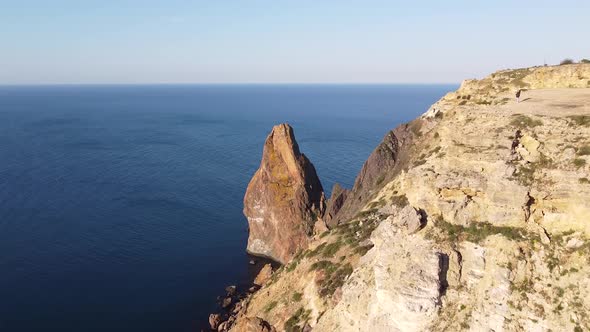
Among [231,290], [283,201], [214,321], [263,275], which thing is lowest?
[231,290]

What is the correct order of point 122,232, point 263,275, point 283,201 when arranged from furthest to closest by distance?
point 122,232 → point 283,201 → point 263,275

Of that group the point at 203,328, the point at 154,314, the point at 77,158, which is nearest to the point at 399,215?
the point at 203,328

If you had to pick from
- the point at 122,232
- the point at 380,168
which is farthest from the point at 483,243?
the point at 122,232

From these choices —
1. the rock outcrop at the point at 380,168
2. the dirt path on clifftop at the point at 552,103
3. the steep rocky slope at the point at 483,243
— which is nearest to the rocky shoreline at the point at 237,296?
the steep rocky slope at the point at 483,243

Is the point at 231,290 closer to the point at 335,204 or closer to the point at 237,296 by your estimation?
the point at 237,296

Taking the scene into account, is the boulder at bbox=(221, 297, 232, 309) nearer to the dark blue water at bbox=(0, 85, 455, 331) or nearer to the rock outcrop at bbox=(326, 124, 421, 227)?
the dark blue water at bbox=(0, 85, 455, 331)

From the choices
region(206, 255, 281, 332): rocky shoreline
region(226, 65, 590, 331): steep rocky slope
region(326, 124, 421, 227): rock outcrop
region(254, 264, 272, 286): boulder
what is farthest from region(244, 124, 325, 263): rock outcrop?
region(226, 65, 590, 331): steep rocky slope
